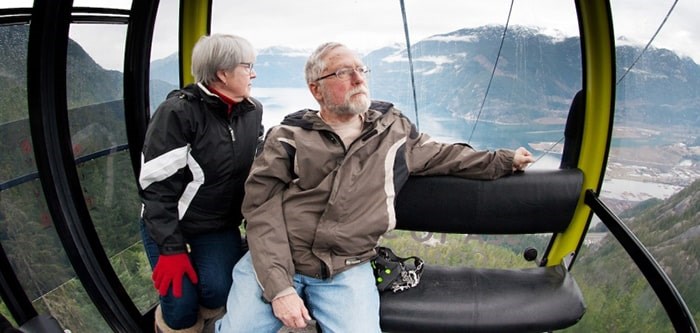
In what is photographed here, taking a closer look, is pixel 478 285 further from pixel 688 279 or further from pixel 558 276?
pixel 688 279

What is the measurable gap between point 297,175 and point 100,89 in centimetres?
138

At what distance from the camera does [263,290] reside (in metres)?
1.85

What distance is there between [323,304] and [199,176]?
29.8 inches

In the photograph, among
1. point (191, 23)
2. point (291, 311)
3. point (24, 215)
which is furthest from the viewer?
point (191, 23)

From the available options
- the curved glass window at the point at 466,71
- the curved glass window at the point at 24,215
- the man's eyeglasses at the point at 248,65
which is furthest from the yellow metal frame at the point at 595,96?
the curved glass window at the point at 24,215

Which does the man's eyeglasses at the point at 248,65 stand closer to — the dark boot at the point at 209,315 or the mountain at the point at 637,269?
the dark boot at the point at 209,315

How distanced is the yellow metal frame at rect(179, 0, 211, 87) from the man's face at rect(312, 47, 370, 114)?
129cm

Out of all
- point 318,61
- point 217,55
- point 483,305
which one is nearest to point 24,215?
point 217,55

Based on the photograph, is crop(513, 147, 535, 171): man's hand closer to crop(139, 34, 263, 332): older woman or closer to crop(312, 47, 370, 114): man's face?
crop(312, 47, 370, 114): man's face

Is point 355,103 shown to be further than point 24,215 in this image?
No

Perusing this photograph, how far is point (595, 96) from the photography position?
2.30 meters

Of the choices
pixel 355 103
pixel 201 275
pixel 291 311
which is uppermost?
pixel 355 103

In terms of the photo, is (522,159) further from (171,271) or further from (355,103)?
(171,271)

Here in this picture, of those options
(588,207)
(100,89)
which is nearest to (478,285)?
(588,207)
